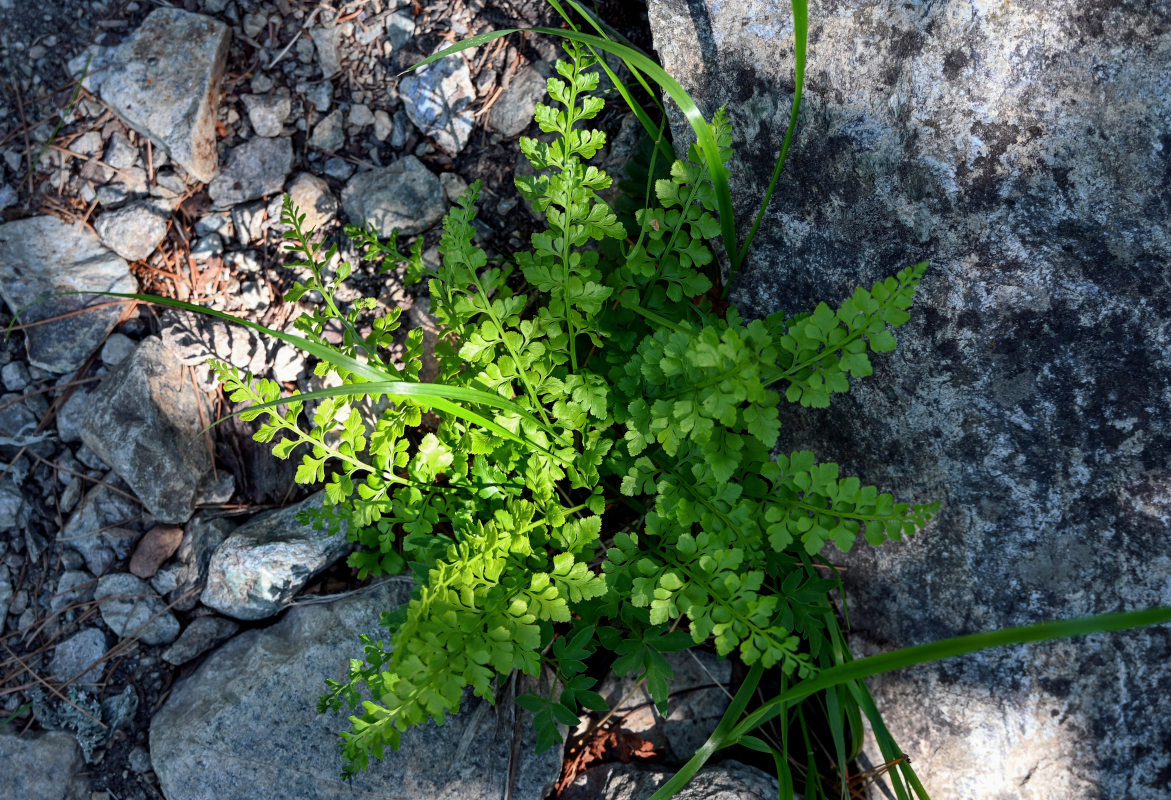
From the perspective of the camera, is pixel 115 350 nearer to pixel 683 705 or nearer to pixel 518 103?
pixel 518 103

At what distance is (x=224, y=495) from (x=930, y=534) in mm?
2598

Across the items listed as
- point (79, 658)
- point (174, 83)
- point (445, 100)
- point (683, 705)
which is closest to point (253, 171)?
point (174, 83)

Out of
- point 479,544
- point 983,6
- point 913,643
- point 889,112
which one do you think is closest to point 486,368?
point 479,544

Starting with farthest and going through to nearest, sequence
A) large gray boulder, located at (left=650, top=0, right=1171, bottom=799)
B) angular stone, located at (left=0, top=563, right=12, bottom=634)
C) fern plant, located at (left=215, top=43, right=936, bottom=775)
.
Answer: angular stone, located at (left=0, top=563, right=12, bottom=634), large gray boulder, located at (left=650, top=0, right=1171, bottom=799), fern plant, located at (left=215, top=43, right=936, bottom=775)

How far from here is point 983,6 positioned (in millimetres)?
2285

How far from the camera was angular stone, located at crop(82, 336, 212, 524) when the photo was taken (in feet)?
10.2

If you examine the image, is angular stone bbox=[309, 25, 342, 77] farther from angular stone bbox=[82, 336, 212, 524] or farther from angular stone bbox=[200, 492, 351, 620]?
angular stone bbox=[200, 492, 351, 620]

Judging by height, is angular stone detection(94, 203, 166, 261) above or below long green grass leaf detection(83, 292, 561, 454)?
below

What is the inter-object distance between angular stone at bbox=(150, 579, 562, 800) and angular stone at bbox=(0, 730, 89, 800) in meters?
0.38

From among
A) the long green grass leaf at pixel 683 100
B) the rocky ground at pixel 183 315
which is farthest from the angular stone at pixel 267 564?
the long green grass leaf at pixel 683 100

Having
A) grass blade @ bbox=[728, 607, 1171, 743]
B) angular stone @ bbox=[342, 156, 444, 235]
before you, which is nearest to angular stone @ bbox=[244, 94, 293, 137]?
angular stone @ bbox=[342, 156, 444, 235]

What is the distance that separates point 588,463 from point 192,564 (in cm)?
171

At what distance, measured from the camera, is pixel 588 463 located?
8.16 feet

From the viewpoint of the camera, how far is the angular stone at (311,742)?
2664 millimetres
